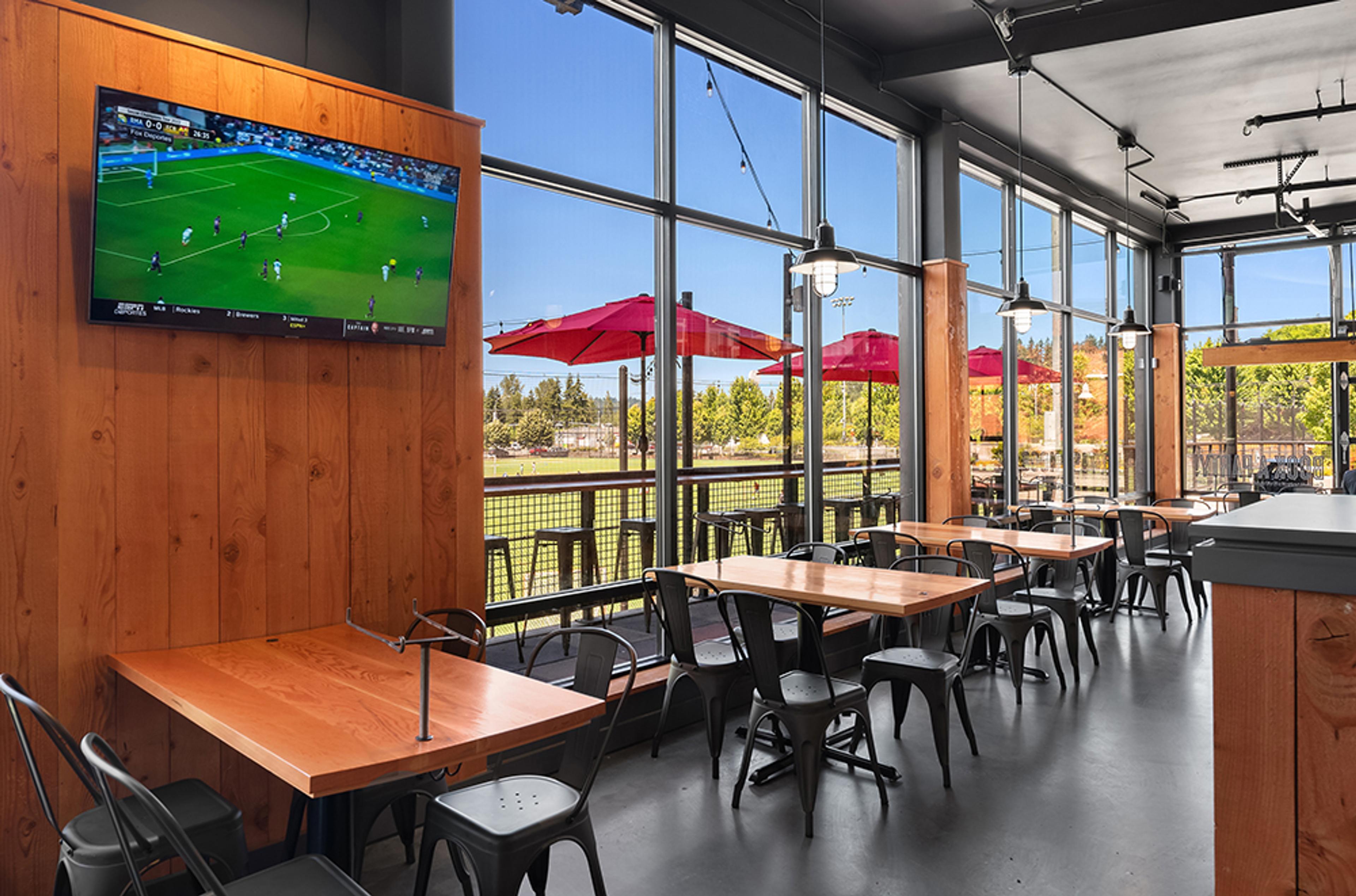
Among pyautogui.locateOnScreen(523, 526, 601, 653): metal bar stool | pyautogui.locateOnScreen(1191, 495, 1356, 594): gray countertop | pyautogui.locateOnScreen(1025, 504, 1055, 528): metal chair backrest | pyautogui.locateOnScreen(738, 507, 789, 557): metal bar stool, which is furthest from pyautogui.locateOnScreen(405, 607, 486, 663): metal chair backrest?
pyautogui.locateOnScreen(1025, 504, 1055, 528): metal chair backrest

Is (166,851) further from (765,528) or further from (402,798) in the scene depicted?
(765,528)

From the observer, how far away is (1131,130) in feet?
24.0

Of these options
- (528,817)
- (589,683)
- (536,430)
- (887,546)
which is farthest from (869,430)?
(528,817)

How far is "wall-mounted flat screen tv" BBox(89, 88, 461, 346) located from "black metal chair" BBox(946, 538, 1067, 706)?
322cm

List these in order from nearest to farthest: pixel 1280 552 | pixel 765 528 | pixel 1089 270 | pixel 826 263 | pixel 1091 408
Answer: pixel 1280 552, pixel 826 263, pixel 765 528, pixel 1089 270, pixel 1091 408

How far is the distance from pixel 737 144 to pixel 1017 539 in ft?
10.2

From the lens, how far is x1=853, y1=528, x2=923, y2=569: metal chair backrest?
17.5 feet

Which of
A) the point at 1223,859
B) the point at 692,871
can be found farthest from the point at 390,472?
the point at 1223,859

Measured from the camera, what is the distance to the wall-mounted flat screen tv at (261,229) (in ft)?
8.48

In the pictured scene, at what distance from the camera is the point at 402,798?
8.87 ft

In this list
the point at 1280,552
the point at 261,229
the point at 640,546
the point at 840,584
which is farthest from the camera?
the point at 640,546

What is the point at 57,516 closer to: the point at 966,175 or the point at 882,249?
the point at 882,249

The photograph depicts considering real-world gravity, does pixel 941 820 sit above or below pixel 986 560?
below

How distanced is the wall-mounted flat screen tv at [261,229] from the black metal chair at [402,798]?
1.12m
